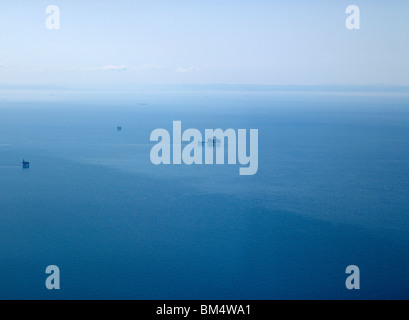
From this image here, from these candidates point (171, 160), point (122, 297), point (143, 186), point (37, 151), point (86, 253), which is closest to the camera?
point (122, 297)

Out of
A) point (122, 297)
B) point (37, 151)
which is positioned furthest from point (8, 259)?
point (37, 151)

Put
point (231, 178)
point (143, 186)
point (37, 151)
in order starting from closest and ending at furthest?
point (143, 186) → point (231, 178) → point (37, 151)

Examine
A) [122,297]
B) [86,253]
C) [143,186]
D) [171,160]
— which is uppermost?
[171,160]
